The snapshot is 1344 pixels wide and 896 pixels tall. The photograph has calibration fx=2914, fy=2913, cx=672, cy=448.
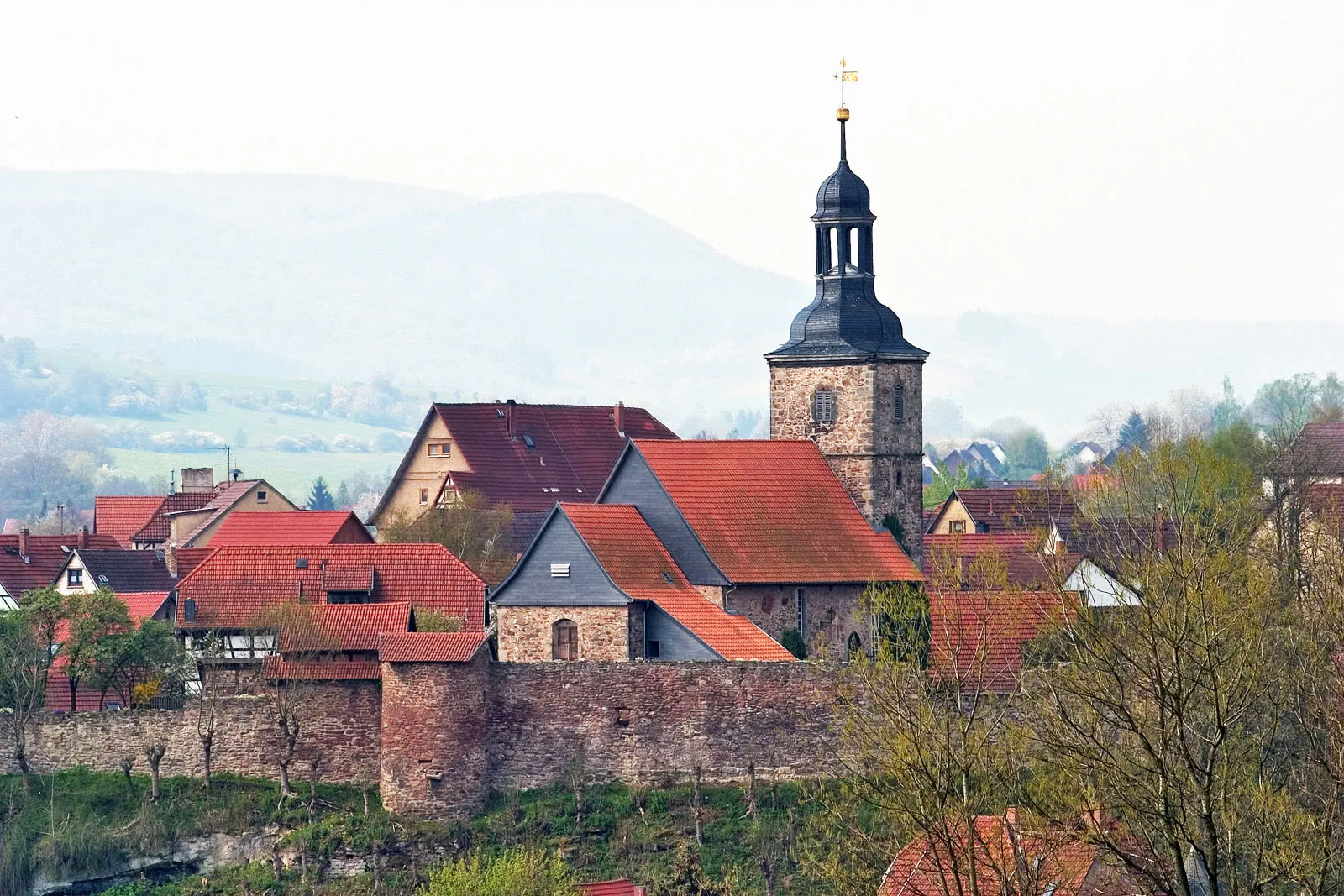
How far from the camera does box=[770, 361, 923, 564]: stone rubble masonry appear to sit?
68.1 meters

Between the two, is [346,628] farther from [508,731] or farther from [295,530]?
[295,530]

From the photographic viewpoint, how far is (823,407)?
68.8 meters

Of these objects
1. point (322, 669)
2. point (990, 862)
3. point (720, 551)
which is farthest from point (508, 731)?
point (990, 862)

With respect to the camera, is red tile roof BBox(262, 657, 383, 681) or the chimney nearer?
red tile roof BBox(262, 657, 383, 681)

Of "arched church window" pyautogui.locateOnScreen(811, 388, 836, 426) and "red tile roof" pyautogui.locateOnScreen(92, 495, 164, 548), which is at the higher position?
"red tile roof" pyautogui.locateOnScreen(92, 495, 164, 548)

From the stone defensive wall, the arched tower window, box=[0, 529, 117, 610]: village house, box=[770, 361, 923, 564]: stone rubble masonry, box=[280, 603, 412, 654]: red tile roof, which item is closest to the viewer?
the stone defensive wall

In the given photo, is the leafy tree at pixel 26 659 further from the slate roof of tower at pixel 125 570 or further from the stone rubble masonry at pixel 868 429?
the stone rubble masonry at pixel 868 429

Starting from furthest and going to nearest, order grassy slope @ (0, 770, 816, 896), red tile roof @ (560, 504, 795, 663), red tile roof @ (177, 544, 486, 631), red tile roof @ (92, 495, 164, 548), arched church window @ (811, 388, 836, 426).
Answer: red tile roof @ (92, 495, 164, 548) → arched church window @ (811, 388, 836, 426) → red tile roof @ (177, 544, 486, 631) → red tile roof @ (560, 504, 795, 663) → grassy slope @ (0, 770, 816, 896)

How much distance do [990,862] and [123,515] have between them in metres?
82.0

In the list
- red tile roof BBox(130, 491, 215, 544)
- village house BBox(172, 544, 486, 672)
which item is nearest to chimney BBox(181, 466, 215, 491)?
red tile roof BBox(130, 491, 215, 544)

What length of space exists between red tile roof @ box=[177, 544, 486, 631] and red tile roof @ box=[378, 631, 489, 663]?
554cm

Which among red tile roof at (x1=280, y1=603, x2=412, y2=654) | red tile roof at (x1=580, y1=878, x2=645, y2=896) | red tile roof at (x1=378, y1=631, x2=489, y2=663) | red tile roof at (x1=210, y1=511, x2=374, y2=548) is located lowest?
red tile roof at (x1=580, y1=878, x2=645, y2=896)

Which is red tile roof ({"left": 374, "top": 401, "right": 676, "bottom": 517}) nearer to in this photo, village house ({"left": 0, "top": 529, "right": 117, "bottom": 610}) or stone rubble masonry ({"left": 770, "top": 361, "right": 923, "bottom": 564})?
village house ({"left": 0, "top": 529, "right": 117, "bottom": 610})

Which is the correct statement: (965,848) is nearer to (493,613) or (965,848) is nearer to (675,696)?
(675,696)
